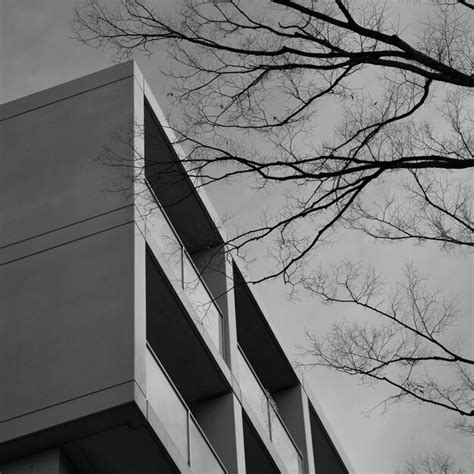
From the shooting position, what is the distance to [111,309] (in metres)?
13.6

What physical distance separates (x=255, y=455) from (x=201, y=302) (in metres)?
3.15

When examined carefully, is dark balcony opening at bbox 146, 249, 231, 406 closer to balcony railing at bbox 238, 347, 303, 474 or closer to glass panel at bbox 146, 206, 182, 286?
glass panel at bbox 146, 206, 182, 286

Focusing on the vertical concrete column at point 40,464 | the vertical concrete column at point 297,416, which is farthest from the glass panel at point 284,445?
the vertical concrete column at point 40,464

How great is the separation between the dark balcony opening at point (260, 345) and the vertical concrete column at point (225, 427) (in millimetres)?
3161

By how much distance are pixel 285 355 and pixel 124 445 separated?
9.02 m

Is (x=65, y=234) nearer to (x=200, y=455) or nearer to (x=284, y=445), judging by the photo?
(x=200, y=455)

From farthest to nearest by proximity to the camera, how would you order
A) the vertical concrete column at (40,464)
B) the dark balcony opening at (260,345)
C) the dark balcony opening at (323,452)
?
1. the dark balcony opening at (323,452)
2. the dark balcony opening at (260,345)
3. the vertical concrete column at (40,464)

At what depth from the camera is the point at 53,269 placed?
47.1 ft

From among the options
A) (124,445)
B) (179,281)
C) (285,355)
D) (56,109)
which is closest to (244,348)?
(285,355)

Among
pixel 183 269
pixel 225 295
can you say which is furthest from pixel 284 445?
pixel 183 269

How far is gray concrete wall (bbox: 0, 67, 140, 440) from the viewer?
13.1m

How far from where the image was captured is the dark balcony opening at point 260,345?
67.8ft

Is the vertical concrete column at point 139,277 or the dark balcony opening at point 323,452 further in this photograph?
the dark balcony opening at point 323,452

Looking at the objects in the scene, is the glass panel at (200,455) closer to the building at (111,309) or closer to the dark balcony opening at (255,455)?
the building at (111,309)
